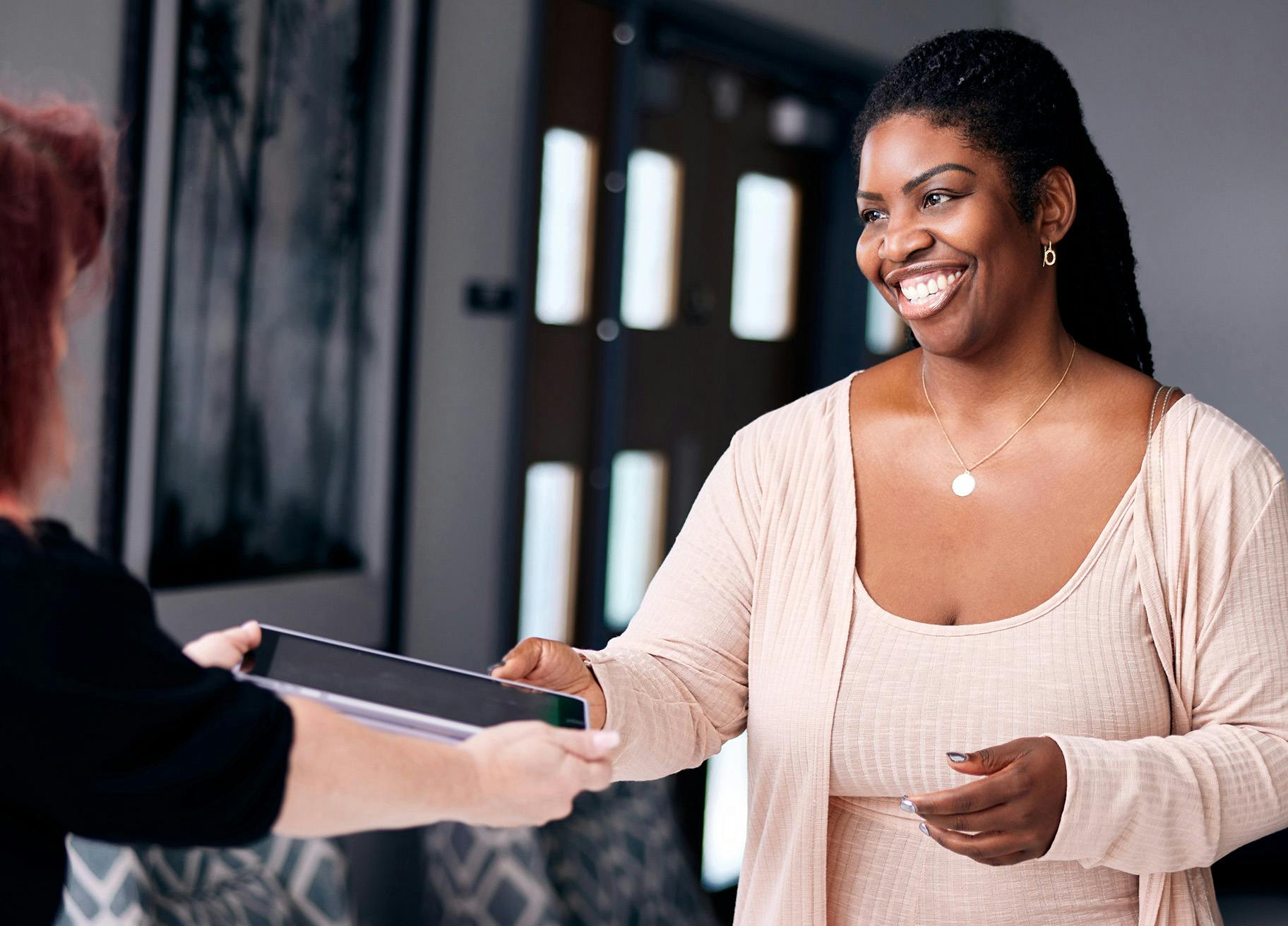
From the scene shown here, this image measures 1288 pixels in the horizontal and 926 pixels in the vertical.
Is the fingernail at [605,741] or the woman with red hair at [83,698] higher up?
the woman with red hair at [83,698]

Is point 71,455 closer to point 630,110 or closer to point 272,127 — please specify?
point 272,127

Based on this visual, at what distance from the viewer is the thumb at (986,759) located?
108 cm

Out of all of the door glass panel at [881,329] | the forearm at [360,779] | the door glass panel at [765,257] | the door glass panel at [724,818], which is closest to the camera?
the forearm at [360,779]

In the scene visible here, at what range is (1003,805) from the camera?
3.62ft

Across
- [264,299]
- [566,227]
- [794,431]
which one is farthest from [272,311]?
[794,431]

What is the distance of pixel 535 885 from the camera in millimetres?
2633

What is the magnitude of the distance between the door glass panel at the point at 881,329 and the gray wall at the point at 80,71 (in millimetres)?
2717

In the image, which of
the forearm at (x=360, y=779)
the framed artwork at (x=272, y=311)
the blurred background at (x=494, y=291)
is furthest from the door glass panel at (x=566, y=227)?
the forearm at (x=360, y=779)

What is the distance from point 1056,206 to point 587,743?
77 centimetres

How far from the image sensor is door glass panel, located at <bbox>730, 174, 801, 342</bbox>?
4039mm

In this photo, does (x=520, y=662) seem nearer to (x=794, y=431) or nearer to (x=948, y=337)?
(x=794, y=431)

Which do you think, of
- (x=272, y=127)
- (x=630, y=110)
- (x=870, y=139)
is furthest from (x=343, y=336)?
(x=870, y=139)

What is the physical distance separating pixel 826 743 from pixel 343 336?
66.5 inches

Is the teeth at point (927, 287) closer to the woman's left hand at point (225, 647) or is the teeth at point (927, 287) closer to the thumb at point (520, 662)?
the thumb at point (520, 662)
